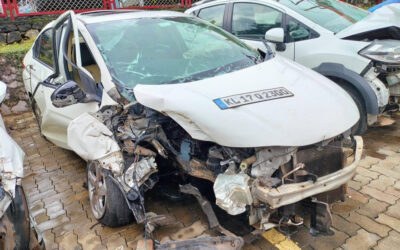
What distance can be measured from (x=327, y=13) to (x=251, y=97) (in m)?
2.87

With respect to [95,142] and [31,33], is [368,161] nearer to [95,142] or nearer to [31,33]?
[95,142]

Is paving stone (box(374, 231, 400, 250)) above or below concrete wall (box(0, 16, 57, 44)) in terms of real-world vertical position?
below

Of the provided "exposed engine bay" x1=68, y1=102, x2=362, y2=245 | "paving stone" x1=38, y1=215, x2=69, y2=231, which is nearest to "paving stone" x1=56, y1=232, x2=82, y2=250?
"paving stone" x1=38, y1=215, x2=69, y2=231

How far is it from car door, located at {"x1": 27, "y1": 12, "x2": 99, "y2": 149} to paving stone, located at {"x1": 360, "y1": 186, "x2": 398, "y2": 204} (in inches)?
107

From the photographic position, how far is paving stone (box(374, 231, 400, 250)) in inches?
98.0

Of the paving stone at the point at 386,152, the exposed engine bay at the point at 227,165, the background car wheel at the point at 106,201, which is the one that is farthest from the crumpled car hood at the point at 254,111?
the paving stone at the point at 386,152

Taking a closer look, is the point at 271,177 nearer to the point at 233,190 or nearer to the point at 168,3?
the point at 233,190

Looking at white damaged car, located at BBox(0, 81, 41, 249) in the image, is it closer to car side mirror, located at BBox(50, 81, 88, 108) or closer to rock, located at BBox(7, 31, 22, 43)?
car side mirror, located at BBox(50, 81, 88, 108)

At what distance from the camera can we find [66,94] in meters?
2.81

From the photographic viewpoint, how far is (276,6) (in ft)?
15.0

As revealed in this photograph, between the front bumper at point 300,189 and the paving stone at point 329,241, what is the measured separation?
517mm

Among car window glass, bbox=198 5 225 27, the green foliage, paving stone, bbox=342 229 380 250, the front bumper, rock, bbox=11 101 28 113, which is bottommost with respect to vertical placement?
rock, bbox=11 101 28 113

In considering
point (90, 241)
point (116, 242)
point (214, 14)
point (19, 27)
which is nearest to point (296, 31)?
point (214, 14)

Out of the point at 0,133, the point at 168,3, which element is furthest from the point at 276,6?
the point at 168,3
